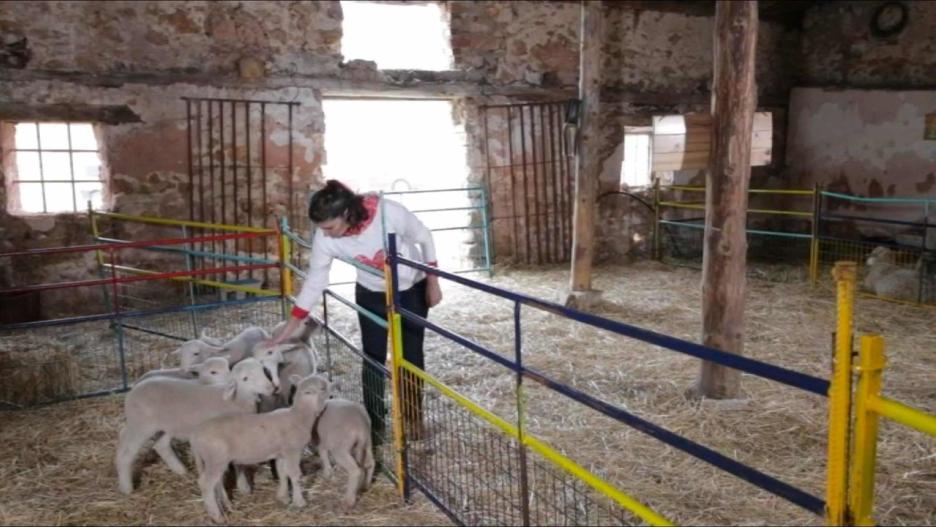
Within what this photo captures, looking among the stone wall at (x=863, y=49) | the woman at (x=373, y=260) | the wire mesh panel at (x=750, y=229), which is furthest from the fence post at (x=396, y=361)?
the stone wall at (x=863, y=49)

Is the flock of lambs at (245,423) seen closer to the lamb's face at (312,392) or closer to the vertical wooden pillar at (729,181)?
the lamb's face at (312,392)

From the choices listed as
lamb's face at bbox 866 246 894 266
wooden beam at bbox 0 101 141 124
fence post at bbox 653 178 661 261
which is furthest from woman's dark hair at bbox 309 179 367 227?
fence post at bbox 653 178 661 261

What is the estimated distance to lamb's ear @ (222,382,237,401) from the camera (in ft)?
10.6

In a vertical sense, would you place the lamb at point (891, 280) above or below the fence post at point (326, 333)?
below

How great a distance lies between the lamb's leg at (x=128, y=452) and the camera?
11.2 feet

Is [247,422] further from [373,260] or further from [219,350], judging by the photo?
[219,350]

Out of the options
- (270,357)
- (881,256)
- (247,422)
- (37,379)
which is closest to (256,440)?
(247,422)

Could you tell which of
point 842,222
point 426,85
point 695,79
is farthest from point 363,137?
point 842,222

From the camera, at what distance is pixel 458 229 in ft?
30.5

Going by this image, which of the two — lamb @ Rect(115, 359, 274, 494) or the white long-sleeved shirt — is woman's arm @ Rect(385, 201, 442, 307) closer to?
the white long-sleeved shirt

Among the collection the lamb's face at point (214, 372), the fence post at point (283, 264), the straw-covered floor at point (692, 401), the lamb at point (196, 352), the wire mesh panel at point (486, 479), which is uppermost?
the fence post at point (283, 264)

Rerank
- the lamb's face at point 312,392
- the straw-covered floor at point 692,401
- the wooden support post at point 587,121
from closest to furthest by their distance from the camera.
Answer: the lamb's face at point 312,392
the straw-covered floor at point 692,401
the wooden support post at point 587,121

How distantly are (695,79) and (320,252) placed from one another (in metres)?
8.40

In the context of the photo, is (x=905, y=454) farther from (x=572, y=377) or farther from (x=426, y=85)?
(x=426, y=85)
